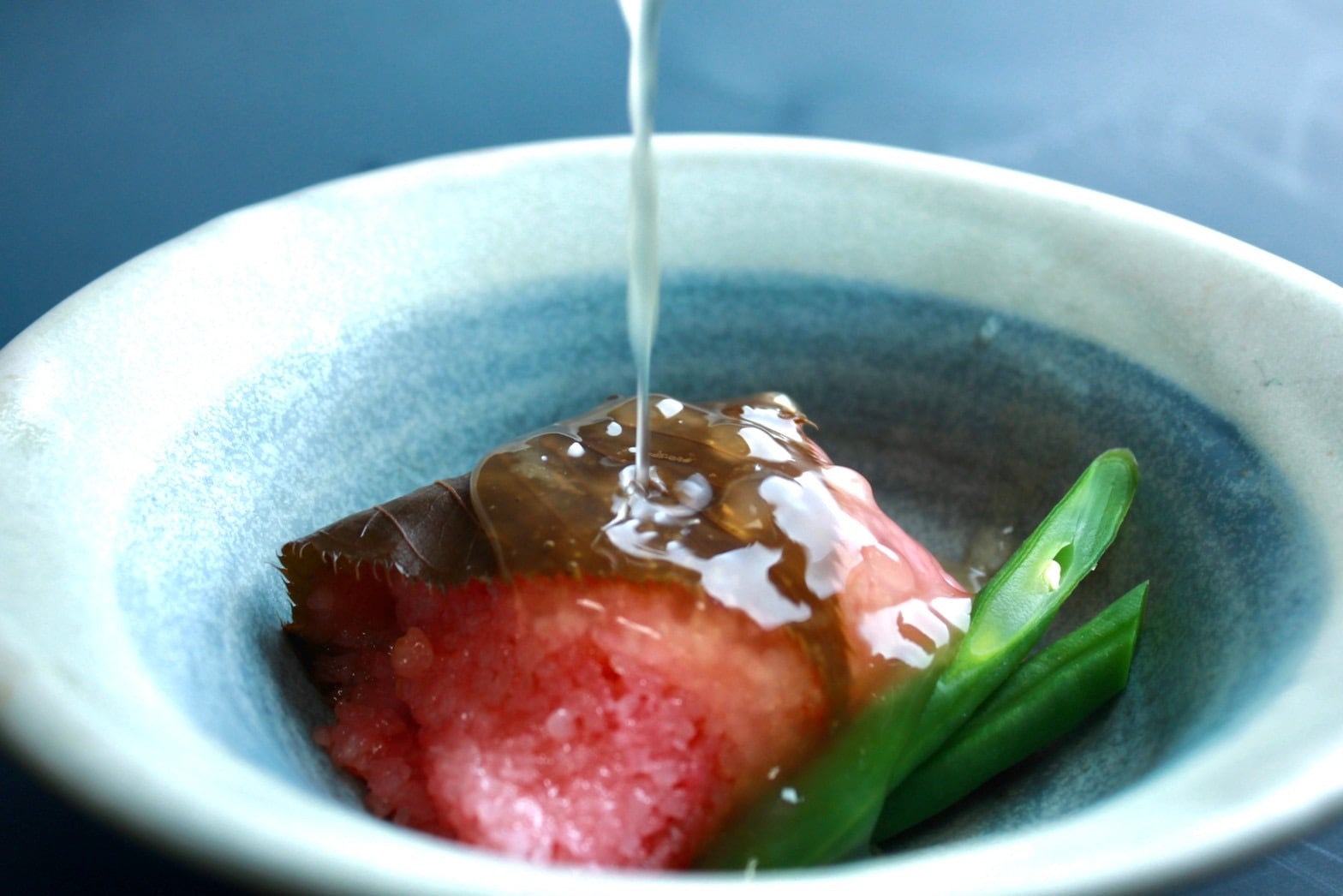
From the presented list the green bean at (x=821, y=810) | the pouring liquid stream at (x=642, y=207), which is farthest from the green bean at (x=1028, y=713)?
the pouring liquid stream at (x=642, y=207)

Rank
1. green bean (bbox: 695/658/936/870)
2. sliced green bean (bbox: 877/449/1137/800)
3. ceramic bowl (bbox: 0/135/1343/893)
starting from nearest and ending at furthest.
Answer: ceramic bowl (bbox: 0/135/1343/893) < green bean (bbox: 695/658/936/870) < sliced green bean (bbox: 877/449/1137/800)

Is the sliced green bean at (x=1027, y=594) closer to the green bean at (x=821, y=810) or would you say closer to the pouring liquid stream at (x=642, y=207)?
the green bean at (x=821, y=810)

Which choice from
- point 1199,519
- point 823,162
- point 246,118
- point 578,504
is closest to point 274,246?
point 578,504

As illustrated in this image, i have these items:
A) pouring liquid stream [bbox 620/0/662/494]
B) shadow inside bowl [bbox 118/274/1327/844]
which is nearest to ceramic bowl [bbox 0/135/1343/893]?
shadow inside bowl [bbox 118/274/1327/844]

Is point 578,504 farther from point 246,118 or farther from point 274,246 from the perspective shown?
point 246,118

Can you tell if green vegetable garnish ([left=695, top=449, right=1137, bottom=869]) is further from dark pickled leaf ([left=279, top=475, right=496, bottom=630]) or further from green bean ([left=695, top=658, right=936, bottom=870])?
dark pickled leaf ([left=279, top=475, right=496, bottom=630])

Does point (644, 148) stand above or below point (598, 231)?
above

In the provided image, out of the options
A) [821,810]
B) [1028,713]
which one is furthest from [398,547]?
[1028,713]
